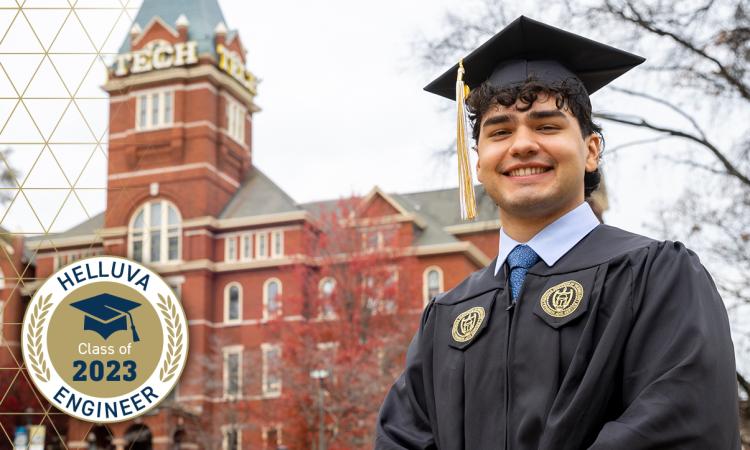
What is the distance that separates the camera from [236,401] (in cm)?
3400

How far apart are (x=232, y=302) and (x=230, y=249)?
2147 millimetres

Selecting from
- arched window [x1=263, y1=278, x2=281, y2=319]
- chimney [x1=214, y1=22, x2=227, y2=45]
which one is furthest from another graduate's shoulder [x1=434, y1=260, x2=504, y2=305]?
chimney [x1=214, y1=22, x2=227, y2=45]

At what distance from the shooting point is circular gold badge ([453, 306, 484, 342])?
307 cm

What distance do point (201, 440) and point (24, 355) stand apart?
30.8m

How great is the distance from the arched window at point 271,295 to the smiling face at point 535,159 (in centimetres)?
3575

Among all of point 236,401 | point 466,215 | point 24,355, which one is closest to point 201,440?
point 236,401

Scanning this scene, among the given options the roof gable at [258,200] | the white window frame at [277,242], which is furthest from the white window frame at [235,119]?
the white window frame at [277,242]

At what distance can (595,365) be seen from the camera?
105 inches

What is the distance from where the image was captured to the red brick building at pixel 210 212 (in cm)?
4022

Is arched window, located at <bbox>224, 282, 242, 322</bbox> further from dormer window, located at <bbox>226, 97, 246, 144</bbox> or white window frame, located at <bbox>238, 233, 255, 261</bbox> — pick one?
dormer window, located at <bbox>226, 97, 246, 144</bbox>

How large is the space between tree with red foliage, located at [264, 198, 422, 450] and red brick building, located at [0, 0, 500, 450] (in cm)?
203

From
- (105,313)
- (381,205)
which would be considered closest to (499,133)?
(105,313)

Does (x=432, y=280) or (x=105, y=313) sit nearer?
(x=105, y=313)

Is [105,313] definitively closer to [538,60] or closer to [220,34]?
[538,60]
